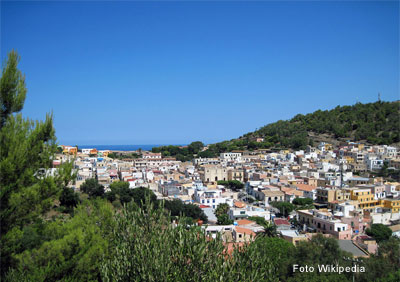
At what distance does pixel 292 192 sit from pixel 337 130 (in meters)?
39.6

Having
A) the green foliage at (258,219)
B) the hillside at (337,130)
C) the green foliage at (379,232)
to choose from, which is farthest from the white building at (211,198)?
the hillside at (337,130)

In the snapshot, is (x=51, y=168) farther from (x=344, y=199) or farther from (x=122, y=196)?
(x=344, y=199)

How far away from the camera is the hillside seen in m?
62.8

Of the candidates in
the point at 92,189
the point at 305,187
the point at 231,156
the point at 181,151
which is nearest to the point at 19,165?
the point at 92,189

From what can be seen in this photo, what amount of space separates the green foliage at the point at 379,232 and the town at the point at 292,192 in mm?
573

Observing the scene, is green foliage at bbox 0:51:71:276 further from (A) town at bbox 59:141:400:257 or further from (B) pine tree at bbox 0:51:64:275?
(A) town at bbox 59:141:400:257

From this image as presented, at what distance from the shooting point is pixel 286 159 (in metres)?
52.7

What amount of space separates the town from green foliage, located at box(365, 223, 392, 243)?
573mm

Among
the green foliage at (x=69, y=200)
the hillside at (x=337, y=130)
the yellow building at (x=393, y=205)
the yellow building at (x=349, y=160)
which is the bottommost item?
the yellow building at (x=393, y=205)

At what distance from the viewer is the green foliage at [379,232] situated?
71.8 ft

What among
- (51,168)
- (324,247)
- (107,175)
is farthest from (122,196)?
(51,168)

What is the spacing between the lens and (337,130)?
67.1 meters

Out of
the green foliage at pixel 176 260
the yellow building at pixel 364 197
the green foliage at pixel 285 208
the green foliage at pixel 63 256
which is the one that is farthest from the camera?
the yellow building at pixel 364 197

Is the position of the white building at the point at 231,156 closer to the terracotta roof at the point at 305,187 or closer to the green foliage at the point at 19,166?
the terracotta roof at the point at 305,187
